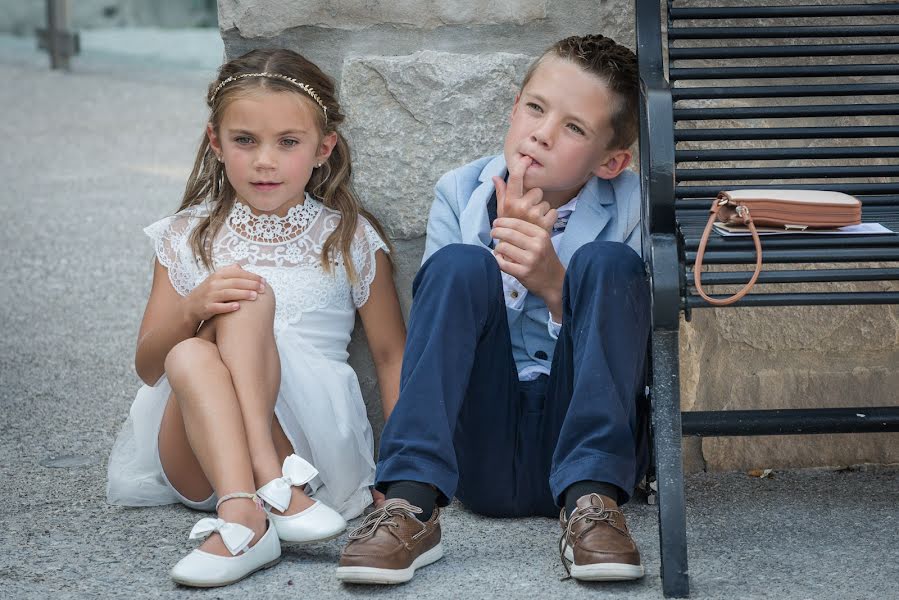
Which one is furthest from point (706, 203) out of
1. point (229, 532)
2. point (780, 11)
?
point (229, 532)

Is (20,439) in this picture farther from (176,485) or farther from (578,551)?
(578,551)

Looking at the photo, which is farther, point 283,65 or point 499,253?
point 283,65

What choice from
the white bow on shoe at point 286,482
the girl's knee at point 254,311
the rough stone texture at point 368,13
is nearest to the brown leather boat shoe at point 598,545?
the white bow on shoe at point 286,482

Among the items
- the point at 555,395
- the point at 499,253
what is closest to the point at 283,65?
the point at 499,253

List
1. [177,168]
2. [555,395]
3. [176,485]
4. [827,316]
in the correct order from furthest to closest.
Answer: [177,168] < [827,316] < [176,485] < [555,395]

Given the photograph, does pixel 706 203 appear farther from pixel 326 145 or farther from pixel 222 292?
pixel 222 292

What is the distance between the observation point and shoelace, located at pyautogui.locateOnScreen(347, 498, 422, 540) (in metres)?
2.00

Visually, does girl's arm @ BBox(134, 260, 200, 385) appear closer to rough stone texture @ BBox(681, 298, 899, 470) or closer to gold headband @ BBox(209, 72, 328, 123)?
gold headband @ BBox(209, 72, 328, 123)

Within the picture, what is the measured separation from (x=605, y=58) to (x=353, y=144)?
0.55 meters

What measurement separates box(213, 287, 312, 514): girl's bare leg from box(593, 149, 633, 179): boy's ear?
2.18 ft

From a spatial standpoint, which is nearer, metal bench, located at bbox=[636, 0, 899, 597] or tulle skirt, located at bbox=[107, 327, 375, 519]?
metal bench, located at bbox=[636, 0, 899, 597]

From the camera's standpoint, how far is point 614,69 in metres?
2.33

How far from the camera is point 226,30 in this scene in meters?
2.53

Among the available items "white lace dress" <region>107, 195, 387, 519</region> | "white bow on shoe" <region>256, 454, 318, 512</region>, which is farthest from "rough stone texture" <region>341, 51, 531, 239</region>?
"white bow on shoe" <region>256, 454, 318, 512</region>
